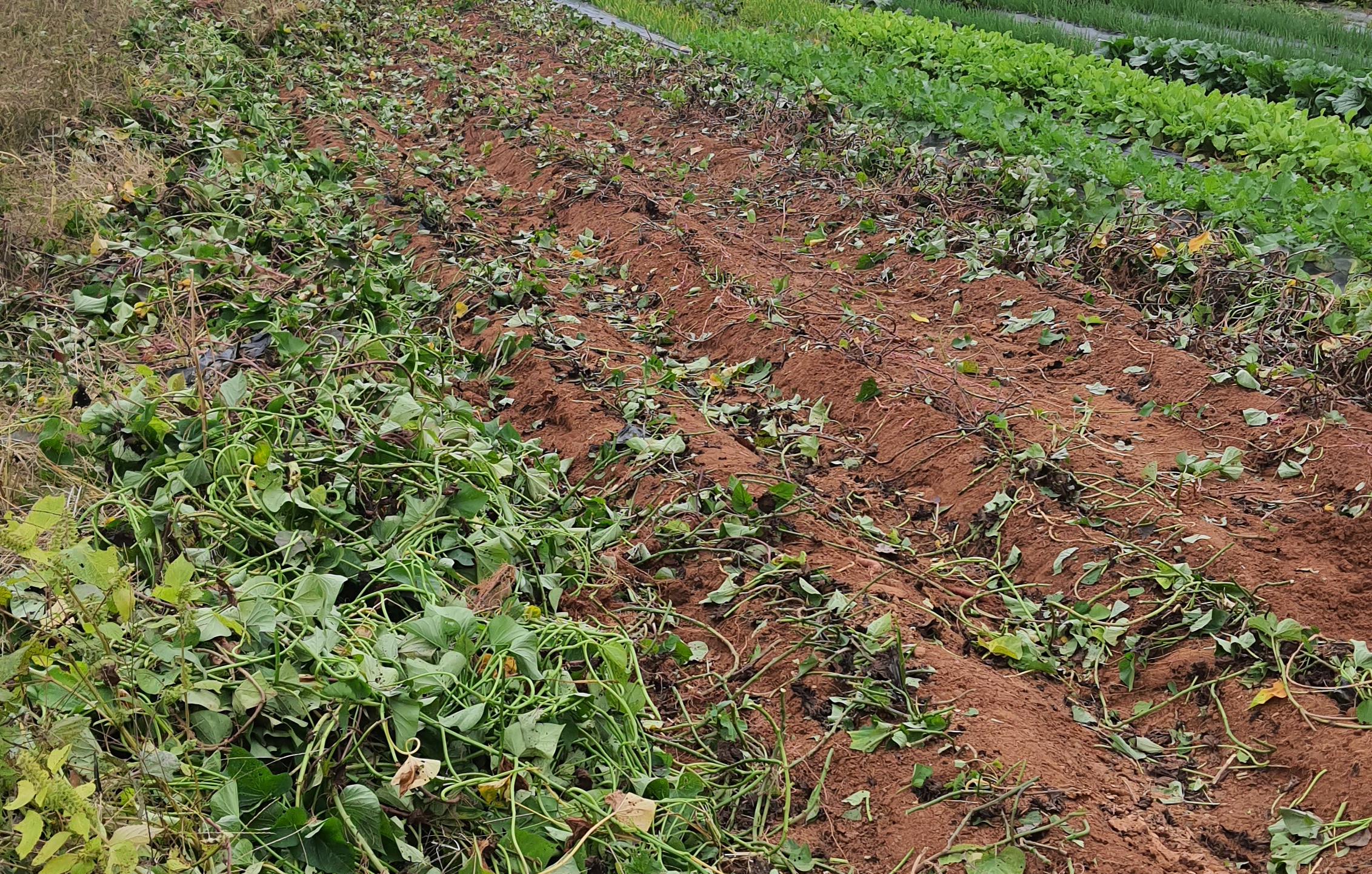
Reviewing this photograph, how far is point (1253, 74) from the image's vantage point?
7355 mm

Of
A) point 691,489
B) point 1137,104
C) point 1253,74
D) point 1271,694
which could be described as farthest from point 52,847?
point 1253,74

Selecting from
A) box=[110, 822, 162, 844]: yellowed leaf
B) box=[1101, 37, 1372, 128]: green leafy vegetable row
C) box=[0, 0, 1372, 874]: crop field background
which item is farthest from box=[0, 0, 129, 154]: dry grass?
box=[1101, 37, 1372, 128]: green leafy vegetable row

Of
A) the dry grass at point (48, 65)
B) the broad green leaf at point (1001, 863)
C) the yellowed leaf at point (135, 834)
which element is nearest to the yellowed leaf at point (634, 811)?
the broad green leaf at point (1001, 863)

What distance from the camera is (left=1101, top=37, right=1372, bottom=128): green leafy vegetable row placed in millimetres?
6621

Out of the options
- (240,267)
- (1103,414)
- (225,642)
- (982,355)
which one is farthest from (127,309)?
(1103,414)

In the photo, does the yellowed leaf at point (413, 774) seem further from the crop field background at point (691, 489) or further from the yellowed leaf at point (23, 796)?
the yellowed leaf at point (23, 796)

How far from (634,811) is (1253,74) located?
7.55 m

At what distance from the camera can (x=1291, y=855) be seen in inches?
92.3

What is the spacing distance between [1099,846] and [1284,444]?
6.67 ft

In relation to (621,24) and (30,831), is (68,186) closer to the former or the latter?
(30,831)

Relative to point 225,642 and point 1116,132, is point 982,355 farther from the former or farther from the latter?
point 225,642

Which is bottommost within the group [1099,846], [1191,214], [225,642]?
[1099,846]

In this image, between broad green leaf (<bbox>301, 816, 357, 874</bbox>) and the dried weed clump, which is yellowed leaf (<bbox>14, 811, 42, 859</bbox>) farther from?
the dried weed clump

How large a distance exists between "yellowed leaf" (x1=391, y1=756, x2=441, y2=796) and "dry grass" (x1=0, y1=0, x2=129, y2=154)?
534cm
